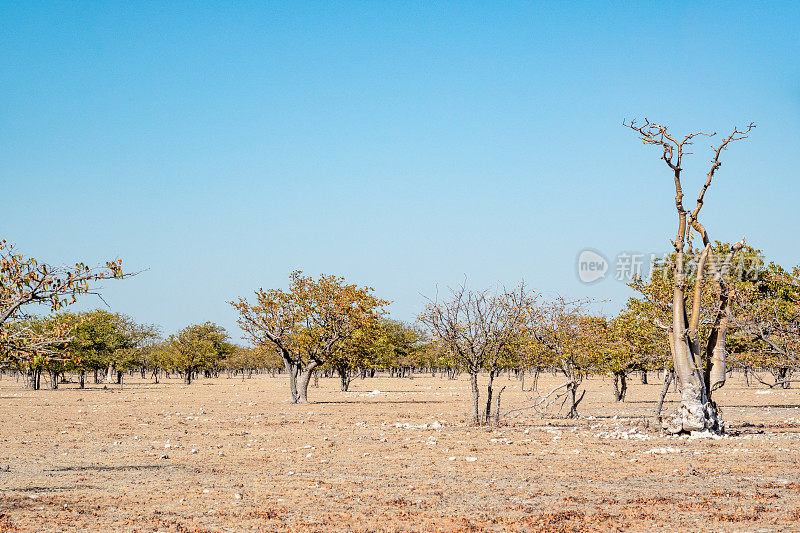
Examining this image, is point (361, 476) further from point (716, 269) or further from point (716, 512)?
point (716, 269)

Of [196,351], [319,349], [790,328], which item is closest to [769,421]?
[790,328]

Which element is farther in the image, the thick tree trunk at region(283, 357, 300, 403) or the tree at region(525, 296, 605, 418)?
the thick tree trunk at region(283, 357, 300, 403)

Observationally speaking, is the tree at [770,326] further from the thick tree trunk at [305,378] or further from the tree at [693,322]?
the thick tree trunk at [305,378]

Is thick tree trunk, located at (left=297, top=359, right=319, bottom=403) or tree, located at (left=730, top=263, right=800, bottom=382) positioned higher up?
tree, located at (left=730, top=263, right=800, bottom=382)

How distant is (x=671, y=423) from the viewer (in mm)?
24047

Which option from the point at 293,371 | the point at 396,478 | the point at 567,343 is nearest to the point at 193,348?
the point at 293,371

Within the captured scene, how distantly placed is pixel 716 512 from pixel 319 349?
34137mm

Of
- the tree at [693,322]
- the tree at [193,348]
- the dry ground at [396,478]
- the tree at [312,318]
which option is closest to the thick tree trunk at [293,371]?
the tree at [312,318]

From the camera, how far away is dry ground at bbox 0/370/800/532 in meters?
11.6

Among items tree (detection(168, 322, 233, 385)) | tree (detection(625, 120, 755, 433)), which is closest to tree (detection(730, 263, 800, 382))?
tree (detection(625, 120, 755, 433))

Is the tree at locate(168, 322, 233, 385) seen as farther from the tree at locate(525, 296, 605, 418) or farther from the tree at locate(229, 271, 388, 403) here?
the tree at locate(525, 296, 605, 418)

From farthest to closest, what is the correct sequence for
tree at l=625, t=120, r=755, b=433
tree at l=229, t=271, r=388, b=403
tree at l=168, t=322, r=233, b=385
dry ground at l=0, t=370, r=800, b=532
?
tree at l=168, t=322, r=233, b=385 → tree at l=229, t=271, r=388, b=403 → tree at l=625, t=120, r=755, b=433 → dry ground at l=0, t=370, r=800, b=532

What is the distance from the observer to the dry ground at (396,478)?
11.6m

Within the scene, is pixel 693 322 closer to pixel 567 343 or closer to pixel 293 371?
pixel 567 343
